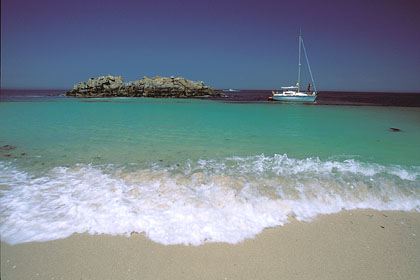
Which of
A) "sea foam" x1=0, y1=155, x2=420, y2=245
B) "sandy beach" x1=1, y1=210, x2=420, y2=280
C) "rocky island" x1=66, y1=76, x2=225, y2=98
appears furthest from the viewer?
"rocky island" x1=66, y1=76, x2=225, y2=98

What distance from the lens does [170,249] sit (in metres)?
2.93

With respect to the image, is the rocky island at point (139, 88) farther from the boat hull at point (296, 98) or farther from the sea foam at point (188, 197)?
the sea foam at point (188, 197)

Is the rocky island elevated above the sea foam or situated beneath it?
elevated above

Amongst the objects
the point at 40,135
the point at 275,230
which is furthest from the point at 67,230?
the point at 40,135

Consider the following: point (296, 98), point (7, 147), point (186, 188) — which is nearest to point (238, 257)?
point (186, 188)

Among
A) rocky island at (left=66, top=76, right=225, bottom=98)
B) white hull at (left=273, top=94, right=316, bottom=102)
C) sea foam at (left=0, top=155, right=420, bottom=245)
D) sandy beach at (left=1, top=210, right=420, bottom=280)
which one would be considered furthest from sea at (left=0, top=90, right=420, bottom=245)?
rocky island at (left=66, top=76, right=225, bottom=98)

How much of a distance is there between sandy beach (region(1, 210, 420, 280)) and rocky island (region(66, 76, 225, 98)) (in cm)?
6643

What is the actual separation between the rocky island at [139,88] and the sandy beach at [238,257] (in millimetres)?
66427

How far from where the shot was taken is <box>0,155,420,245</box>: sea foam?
332cm

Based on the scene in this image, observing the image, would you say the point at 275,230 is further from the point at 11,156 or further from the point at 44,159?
the point at 11,156

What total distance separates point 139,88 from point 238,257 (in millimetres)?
73640

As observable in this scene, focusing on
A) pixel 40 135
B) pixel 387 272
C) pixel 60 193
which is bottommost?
pixel 387 272

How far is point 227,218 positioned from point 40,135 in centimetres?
1006

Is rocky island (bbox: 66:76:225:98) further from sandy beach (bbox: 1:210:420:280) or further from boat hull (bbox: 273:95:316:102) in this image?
sandy beach (bbox: 1:210:420:280)
